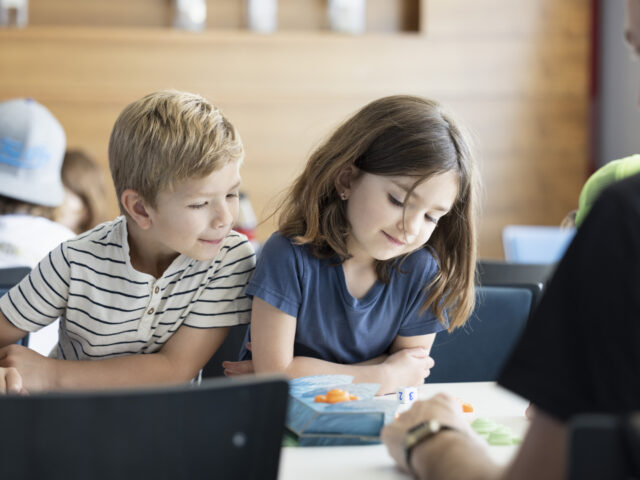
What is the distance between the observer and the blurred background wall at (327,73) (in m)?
4.63

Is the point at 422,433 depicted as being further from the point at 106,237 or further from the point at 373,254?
the point at 106,237

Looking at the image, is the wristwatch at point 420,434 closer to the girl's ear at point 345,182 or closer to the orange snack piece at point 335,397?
the orange snack piece at point 335,397

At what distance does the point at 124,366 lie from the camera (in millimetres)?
1459

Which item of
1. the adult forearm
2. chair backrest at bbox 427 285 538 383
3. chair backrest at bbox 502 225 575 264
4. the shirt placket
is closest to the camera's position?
the adult forearm

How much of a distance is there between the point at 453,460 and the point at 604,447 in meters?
0.25

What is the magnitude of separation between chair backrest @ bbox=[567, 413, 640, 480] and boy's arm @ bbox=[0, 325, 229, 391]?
0.97 m

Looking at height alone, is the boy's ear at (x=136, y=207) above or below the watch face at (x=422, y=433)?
above

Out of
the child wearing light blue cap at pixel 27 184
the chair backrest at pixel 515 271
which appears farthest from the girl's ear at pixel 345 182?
the child wearing light blue cap at pixel 27 184

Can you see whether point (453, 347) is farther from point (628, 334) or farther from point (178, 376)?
point (628, 334)

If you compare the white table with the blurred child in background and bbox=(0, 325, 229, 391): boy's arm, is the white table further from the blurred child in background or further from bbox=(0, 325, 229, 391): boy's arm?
the blurred child in background

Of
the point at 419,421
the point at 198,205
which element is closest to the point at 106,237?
the point at 198,205

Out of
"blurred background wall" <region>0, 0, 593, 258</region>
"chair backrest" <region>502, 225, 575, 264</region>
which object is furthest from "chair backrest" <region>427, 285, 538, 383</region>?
"blurred background wall" <region>0, 0, 593, 258</region>

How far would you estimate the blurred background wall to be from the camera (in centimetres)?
463

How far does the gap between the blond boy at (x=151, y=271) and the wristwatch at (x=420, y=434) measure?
0.65m
